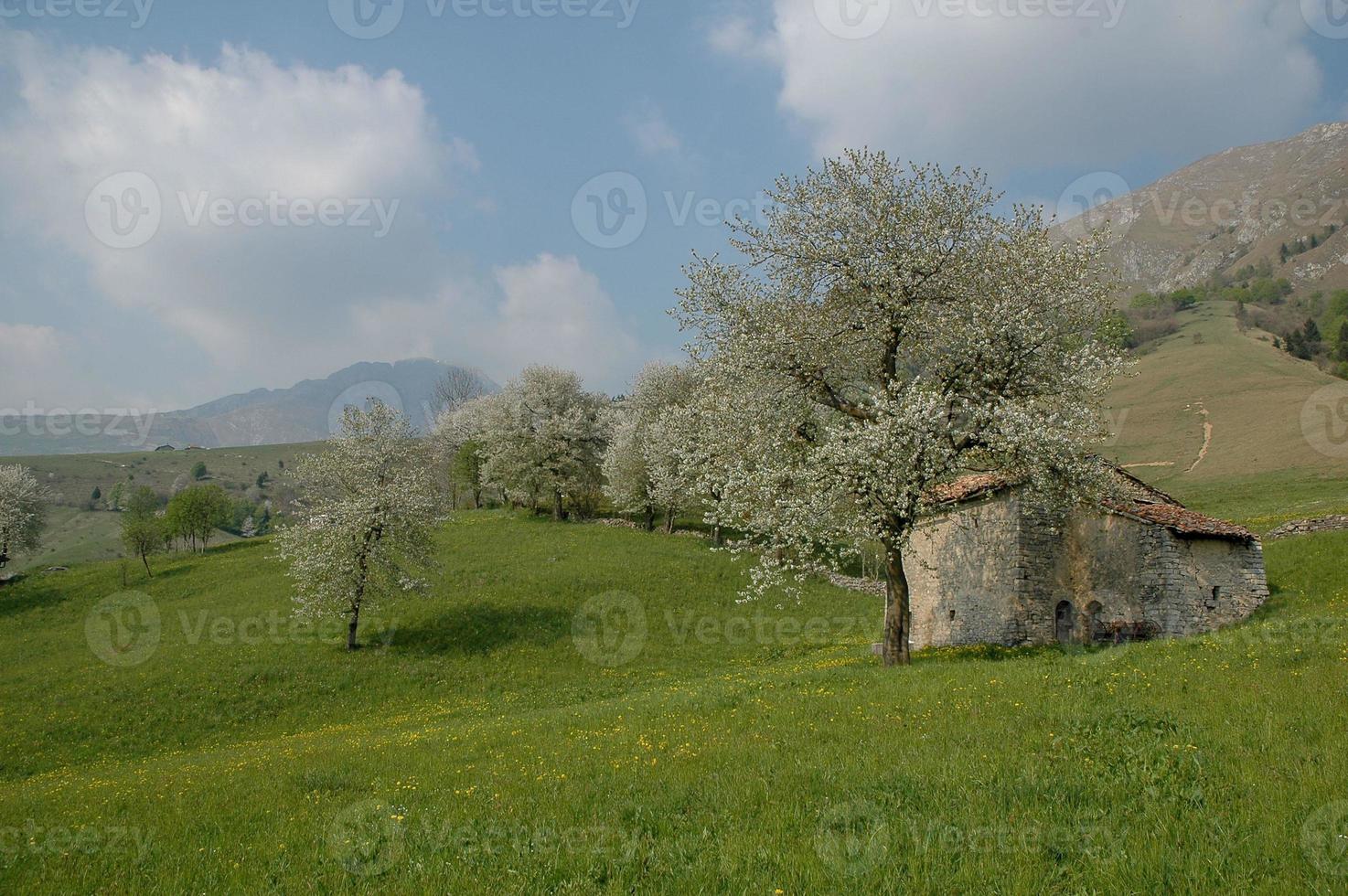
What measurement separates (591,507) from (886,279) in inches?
2047

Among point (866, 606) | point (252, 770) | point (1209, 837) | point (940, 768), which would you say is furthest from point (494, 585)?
point (1209, 837)

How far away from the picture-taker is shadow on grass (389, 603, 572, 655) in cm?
3409

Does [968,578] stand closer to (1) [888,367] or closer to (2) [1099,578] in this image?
(2) [1099,578]

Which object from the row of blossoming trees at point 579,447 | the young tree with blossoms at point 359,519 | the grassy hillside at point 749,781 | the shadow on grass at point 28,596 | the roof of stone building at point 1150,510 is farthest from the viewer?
the row of blossoming trees at point 579,447

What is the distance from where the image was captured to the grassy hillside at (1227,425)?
58562 mm

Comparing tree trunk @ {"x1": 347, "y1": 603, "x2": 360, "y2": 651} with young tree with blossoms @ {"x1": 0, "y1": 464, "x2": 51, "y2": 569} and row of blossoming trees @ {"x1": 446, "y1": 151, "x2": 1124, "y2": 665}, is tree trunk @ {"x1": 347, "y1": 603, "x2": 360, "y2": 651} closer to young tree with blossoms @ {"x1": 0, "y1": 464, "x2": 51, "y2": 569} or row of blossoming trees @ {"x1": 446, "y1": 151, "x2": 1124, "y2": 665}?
row of blossoming trees @ {"x1": 446, "y1": 151, "x2": 1124, "y2": 665}

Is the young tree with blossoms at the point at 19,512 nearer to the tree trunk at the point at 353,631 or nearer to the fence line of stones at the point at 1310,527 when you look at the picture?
the tree trunk at the point at 353,631

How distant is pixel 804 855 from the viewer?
661cm

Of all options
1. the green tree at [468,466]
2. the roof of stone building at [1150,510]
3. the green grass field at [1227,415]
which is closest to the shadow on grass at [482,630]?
the roof of stone building at [1150,510]

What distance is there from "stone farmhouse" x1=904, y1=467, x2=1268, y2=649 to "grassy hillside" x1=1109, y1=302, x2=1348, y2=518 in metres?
22.1

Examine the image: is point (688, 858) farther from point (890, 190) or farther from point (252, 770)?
point (890, 190)

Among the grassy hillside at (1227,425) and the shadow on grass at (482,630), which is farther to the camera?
the grassy hillside at (1227,425)

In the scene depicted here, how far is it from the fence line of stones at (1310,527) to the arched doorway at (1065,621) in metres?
14.5

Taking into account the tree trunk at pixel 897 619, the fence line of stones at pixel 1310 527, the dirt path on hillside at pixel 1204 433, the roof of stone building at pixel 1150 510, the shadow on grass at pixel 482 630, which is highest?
the dirt path on hillside at pixel 1204 433
